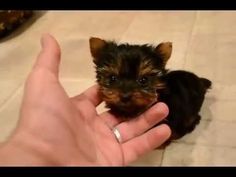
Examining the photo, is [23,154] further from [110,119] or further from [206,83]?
[206,83]

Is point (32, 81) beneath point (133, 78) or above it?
above

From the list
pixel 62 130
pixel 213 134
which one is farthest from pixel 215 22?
pixel 62 130

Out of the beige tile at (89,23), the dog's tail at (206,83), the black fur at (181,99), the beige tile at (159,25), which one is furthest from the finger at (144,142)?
the beige tile at (89,23)

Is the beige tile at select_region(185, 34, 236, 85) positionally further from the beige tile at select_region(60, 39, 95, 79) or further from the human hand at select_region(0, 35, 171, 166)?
the human hand at select_region(0, 35, 171, 166)

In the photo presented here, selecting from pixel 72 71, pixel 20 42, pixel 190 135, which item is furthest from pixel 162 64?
pixel 20 42

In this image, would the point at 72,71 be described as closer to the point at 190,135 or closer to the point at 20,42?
the point at 20,42

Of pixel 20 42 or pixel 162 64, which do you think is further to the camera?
pixel 20 42
